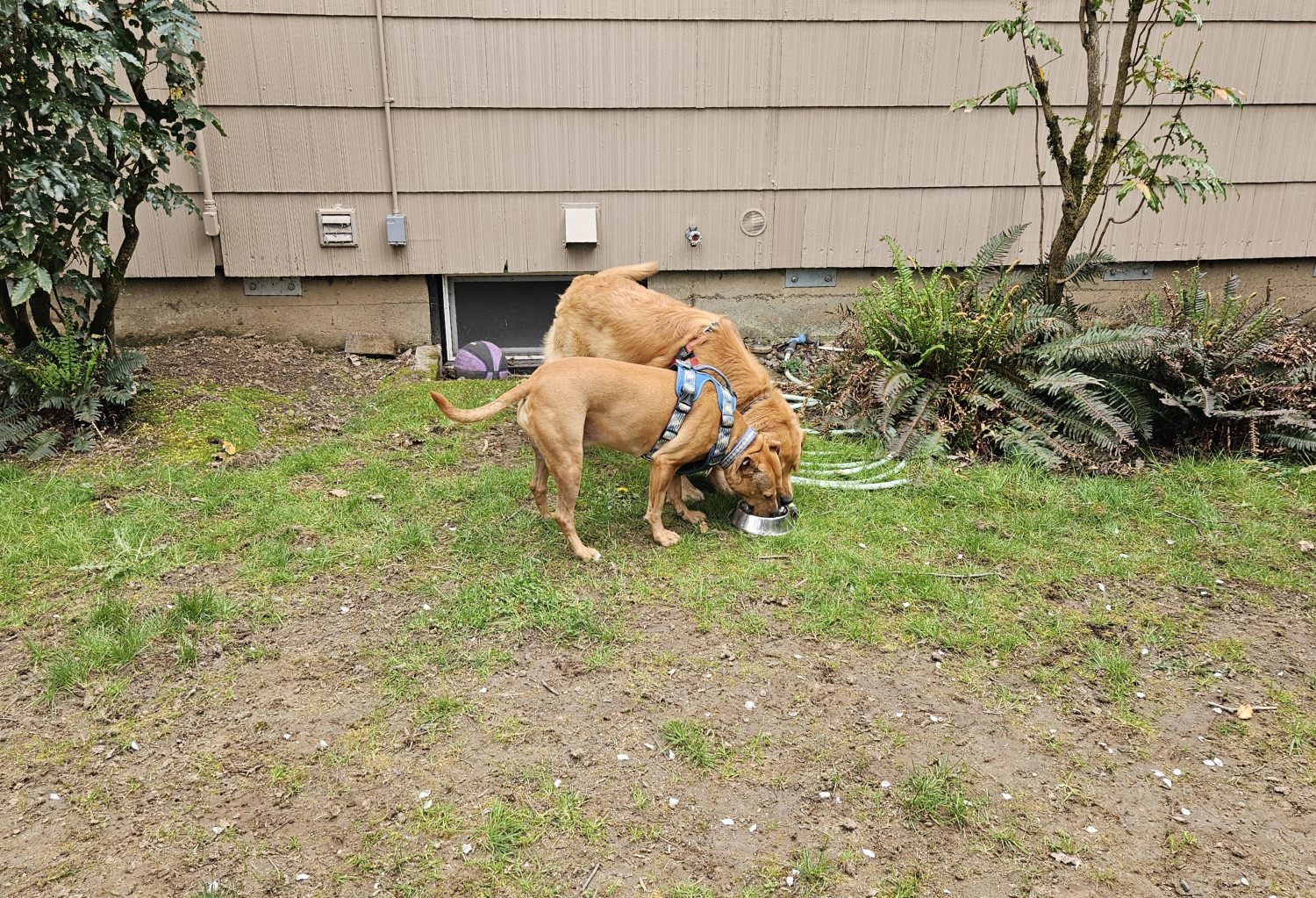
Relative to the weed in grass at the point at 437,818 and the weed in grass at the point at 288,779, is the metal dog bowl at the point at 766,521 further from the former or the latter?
the weed in grass at the point at 288,779

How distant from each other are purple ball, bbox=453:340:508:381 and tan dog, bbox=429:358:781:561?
9.40 ft

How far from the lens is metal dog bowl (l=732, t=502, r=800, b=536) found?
4359 mm

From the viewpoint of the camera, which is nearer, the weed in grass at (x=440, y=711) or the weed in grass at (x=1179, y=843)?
the weed in grass at (x=1179, y=843)

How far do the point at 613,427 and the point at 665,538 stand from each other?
0.68 m

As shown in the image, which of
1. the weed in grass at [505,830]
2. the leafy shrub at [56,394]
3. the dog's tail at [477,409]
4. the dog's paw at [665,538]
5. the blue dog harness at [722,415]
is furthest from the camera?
the leafy shrub at [56,394]

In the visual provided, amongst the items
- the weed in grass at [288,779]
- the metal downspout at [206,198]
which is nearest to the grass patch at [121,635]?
the weed in grass at [288,779]

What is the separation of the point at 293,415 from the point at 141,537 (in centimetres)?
184

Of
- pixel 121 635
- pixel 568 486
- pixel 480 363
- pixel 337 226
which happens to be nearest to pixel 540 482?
pixel 568 486

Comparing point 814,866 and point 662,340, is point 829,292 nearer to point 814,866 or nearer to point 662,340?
point 662,340

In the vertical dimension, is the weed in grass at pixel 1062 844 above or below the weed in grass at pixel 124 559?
below

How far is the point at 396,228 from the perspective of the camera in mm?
6637

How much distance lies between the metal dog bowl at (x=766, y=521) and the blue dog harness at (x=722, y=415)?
317mm

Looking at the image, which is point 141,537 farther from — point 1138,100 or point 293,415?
point 1138,100

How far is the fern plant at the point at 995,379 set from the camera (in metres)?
5.16
